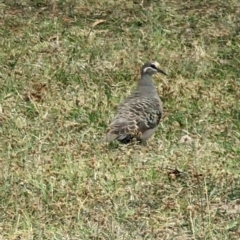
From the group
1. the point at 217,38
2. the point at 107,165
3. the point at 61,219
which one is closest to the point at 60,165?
the point at 107,165

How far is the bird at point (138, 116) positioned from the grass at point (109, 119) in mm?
158

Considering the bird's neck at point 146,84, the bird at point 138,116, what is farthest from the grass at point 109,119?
the bird's neck at point 146,84

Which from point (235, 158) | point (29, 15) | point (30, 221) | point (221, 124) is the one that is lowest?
point (29, 15)

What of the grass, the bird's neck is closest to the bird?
the bird's neck

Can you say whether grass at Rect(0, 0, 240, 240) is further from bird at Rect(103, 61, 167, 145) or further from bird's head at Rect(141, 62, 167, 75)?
bird's head at Rect(141, 62, 167, 75)

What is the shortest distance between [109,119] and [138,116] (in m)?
0.55

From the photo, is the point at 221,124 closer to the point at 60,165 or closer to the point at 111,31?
the point at 60,165

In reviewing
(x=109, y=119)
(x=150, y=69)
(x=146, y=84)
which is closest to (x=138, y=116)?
(x=109, y=119)

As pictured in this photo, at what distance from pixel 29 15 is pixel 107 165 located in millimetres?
6137

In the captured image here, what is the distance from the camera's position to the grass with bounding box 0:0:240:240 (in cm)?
704

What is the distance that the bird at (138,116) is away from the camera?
9.15m

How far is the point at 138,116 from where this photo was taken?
31.3ft

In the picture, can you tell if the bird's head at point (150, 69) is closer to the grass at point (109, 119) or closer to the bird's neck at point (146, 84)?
the bird's neck at point (146, 84)

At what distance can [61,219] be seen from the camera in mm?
7035
